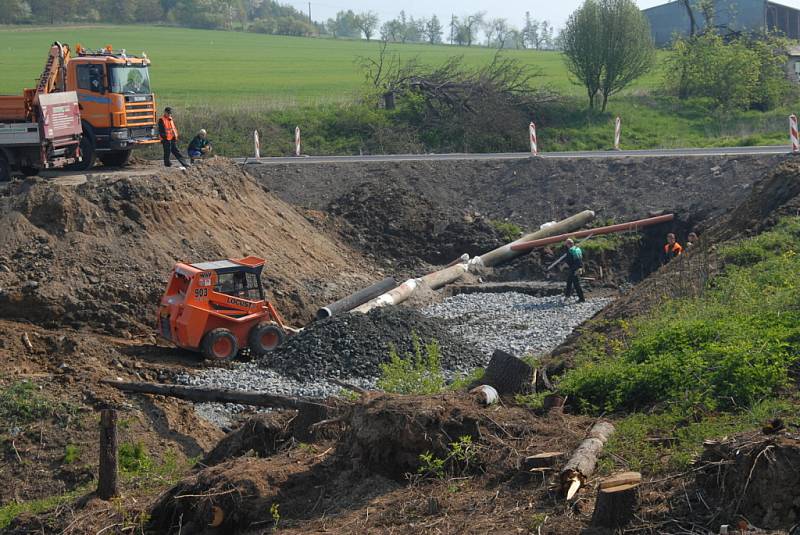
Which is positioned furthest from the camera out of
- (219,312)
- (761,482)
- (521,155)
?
(521,155)

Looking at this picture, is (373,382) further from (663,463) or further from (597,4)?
(597,4)

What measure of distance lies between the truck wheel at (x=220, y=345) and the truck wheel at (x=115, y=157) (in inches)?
400

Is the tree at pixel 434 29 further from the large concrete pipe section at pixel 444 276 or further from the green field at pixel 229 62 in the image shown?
the large concrete pipe section at pixel 444 276

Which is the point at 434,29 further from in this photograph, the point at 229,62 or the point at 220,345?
the point at 220,345

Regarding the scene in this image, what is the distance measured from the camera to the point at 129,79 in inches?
972

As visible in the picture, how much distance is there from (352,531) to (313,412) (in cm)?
254

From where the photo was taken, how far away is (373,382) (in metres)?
16.3

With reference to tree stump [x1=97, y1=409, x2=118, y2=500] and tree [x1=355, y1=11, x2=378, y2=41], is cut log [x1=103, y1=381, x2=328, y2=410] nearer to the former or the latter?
tree stump [x1=97, y1=409, x2=118, y2=500]

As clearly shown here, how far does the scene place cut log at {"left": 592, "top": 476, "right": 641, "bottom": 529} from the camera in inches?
276

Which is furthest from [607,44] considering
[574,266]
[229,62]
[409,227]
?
[229,62]

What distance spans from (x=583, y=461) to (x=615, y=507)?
980mm

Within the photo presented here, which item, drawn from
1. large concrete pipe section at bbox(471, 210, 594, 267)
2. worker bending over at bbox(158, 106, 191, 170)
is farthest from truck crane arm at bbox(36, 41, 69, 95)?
large concrete pipe section at bbox(471, 210, 594, 267)

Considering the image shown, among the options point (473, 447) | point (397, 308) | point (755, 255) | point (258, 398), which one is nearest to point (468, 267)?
point (397, 308)

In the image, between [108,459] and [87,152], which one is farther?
[87,152]
